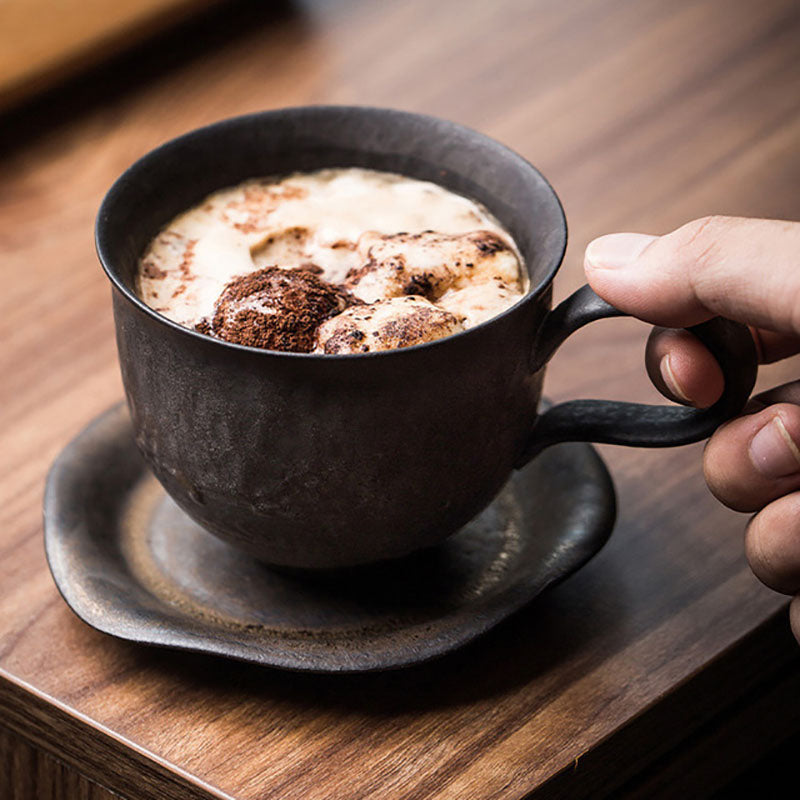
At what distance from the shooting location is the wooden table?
2.11 ft

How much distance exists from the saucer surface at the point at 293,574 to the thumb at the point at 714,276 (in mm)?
165

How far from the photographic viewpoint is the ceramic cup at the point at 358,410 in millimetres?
591

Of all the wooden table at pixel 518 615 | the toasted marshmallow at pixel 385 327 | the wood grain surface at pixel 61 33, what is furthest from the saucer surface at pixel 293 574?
the wood grain surface at pixel 61 33

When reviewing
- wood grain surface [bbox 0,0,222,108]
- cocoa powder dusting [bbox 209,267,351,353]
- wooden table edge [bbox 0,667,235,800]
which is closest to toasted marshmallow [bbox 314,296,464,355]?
cocoa powder dusting [bbox 209,267,351,353]

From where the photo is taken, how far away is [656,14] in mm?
1497

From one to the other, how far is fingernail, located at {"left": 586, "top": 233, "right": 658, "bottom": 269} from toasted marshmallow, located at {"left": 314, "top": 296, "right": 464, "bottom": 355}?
0.32 feet

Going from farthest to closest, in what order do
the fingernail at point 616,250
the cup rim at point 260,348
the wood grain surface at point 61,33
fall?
the wood grain surface at point 61,33, the fingernail at point 616,250, the cup rim at point 260,348

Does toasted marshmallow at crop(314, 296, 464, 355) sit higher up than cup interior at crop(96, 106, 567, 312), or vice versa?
cup interior at crop(96, 106, 567, 312)

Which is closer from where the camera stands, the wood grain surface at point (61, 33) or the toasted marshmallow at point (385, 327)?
the toasted marshmallow at point (385, 327)

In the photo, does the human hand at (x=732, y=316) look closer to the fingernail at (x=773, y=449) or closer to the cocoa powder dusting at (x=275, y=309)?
the fingernail at (x=773, y=449)

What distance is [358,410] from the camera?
59 centimetres

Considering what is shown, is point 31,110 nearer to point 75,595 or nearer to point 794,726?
point 75,595

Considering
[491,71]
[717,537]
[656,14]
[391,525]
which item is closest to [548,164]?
[491,71]

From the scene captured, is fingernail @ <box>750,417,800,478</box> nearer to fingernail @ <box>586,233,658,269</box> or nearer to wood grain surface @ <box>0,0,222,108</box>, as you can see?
fingernail @ <box>586,233,658,269</box>
